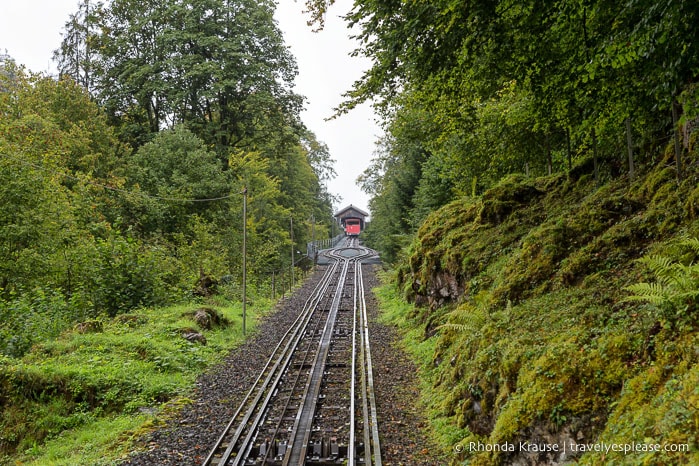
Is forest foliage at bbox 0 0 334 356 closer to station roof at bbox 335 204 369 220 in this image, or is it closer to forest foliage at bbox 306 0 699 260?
forest foliage at bbox 306 0 699 260

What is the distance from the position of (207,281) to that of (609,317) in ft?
66.1

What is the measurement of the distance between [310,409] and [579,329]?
579 cm

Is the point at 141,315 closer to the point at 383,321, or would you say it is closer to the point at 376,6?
the point at 383,321

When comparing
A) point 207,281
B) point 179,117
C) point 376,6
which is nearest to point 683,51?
point 376,6

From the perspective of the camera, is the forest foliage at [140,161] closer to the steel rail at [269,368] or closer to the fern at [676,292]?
the steel rail at [269,368]

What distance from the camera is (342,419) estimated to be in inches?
358

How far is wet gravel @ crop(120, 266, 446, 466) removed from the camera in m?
7.66

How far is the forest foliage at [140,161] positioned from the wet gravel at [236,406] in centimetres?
530

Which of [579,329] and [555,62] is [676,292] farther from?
[555,62]

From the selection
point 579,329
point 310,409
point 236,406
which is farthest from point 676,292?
point 236,406

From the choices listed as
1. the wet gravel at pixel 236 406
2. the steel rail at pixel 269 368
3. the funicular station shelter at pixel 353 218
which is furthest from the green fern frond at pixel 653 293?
the funicular station shelter at pixel 353 218

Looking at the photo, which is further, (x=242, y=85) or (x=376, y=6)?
(x=242, y=85)

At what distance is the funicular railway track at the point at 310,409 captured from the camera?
25.2 feet

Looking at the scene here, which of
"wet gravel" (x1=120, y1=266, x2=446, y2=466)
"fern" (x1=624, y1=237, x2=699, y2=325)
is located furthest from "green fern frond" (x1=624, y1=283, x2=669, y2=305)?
"wet gravel" (x1=120, y1=266, x2=446, y2=466)
